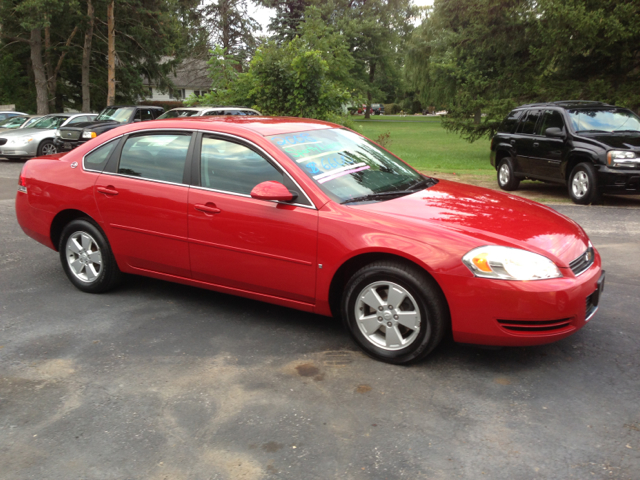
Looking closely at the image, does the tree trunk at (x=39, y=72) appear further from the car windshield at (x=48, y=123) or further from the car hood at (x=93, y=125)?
the car hood at (x=93, y=125)

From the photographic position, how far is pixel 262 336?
181 inches

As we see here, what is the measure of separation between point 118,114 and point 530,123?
1306 centimetres

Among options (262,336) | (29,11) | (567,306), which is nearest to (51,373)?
(262,336)

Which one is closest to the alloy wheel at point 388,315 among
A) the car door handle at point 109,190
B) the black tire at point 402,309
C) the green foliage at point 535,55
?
the black tire at point 402,309

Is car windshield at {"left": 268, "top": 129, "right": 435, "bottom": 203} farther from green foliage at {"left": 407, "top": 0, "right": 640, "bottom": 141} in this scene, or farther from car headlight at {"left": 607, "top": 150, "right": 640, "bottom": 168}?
green foliage at {"left": 407, "top": 0, "right": 640, "bottom": 141}

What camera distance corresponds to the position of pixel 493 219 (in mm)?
4238

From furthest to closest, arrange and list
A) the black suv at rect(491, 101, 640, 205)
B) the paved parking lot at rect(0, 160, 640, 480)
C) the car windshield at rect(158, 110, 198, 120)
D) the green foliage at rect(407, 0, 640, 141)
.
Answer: the car windshield at rect(158, 110, 198, 120) < the green foliage at rect(407, 0, 640, 141) < the black suv at rect(491, 101, 640, 205) < the paved parking lot at rect(0, 160, 640, 480)

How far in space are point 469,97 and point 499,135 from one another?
31.3 ft

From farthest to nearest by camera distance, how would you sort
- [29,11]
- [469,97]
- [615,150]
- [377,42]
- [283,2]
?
1. [377,42]
2. [283,2]
3. [29,11]
4. [469,97]
5. [615,150]

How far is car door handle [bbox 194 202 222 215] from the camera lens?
4668 mm

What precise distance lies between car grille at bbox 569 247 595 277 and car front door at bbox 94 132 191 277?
279 centimetres

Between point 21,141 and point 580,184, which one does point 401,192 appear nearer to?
point 580,184

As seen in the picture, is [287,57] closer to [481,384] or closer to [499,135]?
[499,135]

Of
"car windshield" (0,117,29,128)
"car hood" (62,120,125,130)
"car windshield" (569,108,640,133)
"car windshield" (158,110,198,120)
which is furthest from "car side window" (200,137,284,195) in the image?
"car windshield" (0,117,29,128)
